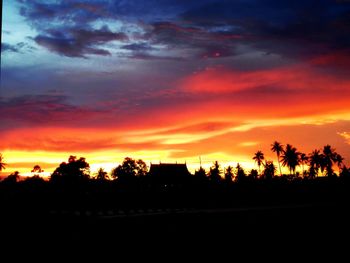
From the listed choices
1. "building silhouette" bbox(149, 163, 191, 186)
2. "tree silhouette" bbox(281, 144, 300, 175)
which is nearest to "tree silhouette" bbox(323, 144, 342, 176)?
"tree silhouette" bbox(281, 144, 300, 175)

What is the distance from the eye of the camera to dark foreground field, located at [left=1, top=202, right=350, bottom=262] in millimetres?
10141

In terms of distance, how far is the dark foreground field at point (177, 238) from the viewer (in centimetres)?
1014

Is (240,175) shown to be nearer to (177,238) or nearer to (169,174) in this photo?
(169,174)

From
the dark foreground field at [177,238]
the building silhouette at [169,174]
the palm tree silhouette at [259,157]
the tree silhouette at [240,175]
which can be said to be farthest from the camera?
the palm tree silhouette at [259,157]

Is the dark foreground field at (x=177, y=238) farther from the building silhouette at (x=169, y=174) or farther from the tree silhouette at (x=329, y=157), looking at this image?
the tree silhouette at (x=329, y=157)

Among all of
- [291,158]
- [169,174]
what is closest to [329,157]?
[291,158]

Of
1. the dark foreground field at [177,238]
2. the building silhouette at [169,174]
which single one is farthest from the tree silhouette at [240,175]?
the dark foreground field at [177,238]

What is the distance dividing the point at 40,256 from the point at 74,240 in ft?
5.49

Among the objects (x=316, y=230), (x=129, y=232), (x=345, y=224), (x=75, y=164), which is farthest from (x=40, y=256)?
(x=75, y=164)

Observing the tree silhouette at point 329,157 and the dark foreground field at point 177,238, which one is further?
the tree silhouette at point 329,157

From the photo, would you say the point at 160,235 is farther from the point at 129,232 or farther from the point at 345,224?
the point at 345,224

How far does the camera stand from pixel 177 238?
12422mm

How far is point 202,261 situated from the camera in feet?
30.9

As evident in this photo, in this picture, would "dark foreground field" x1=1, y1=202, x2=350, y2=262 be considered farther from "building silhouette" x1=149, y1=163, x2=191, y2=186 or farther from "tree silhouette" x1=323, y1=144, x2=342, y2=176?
"tree silhouette" x1=323, y1=144, x2=342, y2=176
